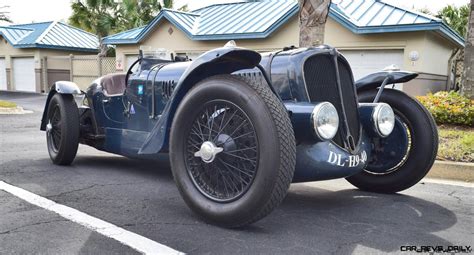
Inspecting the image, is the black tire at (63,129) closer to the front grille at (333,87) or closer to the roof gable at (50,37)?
the front grille at (333,87)

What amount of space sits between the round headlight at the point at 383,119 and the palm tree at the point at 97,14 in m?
23.0

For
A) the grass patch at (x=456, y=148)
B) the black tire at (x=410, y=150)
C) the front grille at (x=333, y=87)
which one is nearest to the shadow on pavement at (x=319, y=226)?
the black tire at (x=410, y=150)

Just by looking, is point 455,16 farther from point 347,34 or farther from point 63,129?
point 63,129

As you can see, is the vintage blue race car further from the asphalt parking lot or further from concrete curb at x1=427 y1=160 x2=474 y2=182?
concrete curb at x1=427 y1=160 x2=474 y2=182

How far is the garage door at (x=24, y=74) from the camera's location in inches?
1009

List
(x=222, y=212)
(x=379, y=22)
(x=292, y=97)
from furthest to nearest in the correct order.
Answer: (x=379, y=22)
(x=292, y=97)
(x=222, y=212)

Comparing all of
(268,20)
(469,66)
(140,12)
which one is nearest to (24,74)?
(140,12)

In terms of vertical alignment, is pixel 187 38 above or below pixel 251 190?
above

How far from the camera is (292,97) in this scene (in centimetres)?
353

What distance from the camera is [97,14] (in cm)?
2452

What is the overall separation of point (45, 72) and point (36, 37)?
2.26 metres

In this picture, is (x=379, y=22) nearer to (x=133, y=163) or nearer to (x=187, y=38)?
(x=187, y=38)

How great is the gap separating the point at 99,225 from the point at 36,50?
24.4 m

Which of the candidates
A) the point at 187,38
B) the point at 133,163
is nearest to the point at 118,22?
the point at 187,38
